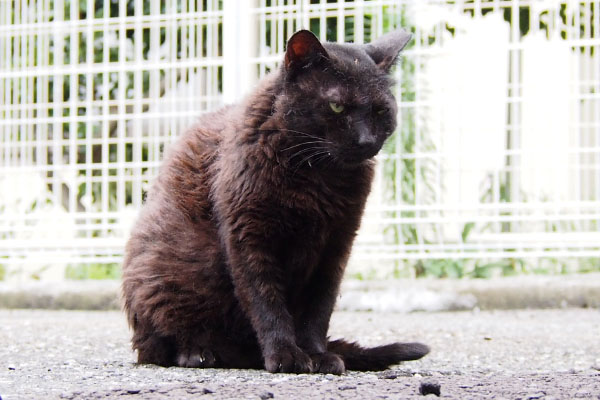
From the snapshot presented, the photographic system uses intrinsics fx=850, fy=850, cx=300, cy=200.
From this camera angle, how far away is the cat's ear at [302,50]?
2527mm

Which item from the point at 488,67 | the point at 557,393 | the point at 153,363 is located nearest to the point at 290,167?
the point at 153,363

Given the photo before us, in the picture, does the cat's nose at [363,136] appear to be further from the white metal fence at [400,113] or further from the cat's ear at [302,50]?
the white metal fence at [400,113]

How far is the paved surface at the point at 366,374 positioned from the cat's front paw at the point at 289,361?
0.04 m

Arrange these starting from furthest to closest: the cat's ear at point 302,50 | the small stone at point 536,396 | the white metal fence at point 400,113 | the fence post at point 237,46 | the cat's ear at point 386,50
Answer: the fence post at point 237,46, the white metal fence at point 400,113, the cat's ear at point 386,50, the cat's ear at point 302,50, the small stone at point 536,396

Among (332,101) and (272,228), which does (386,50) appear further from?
(272,228)

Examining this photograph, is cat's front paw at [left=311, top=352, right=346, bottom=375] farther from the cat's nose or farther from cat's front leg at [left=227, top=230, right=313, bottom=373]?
the cat's nose

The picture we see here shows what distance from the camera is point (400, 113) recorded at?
497 centimetres

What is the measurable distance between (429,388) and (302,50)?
110 centimetres

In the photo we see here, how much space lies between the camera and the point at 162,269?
105 inches

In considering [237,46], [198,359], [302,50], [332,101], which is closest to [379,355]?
[198,359]

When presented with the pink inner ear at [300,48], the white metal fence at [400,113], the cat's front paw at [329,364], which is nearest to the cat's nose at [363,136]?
the pink inner ear at [300,48]

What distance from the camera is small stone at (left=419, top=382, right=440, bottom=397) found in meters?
1.95

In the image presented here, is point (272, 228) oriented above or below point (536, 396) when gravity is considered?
above

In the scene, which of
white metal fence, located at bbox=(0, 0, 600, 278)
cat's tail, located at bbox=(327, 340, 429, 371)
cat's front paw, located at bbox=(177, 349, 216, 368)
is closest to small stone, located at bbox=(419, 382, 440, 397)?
cat's tail, located at bbox=(327, 340, 429, 371)
